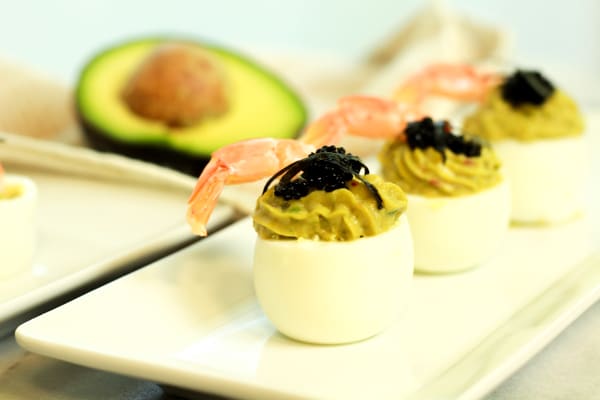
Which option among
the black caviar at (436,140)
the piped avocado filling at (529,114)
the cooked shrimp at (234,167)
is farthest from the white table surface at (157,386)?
the piped avocado filling at (529,114)

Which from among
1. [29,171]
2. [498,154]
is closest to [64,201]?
[29,171]

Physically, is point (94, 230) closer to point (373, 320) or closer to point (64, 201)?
point (64, 201)

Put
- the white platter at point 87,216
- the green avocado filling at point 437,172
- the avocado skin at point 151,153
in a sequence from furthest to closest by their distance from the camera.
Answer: the avocado skin at point 151,153
the green avocado filling at point 437,172
the white platter at point 87,216

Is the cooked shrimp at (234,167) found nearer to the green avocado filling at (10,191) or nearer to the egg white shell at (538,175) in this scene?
the green avocado filling at (10,191)

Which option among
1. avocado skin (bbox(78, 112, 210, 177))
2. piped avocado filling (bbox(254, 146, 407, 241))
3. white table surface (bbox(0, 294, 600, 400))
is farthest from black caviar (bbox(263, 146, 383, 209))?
avocado skin (bbox(78, 112, 210, 177))

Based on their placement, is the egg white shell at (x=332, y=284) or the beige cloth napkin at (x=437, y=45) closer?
the egg white shell at (x=332, y=284)

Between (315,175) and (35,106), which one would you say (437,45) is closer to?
(35,106)
